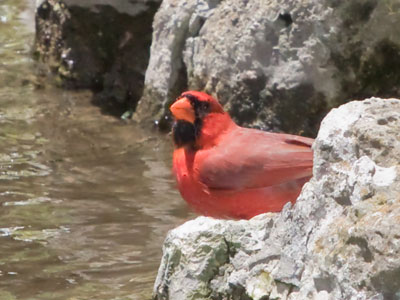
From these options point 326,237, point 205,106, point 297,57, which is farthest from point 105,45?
point 326,237

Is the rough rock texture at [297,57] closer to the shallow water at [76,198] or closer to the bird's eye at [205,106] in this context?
the shallow water at [76,198]

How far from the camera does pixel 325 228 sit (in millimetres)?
2393

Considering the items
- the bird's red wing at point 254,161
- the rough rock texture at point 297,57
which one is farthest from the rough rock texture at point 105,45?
the bird's red wing at point 254,161

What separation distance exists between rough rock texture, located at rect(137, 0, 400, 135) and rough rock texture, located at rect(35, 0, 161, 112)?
157cm

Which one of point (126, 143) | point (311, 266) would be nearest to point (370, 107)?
point (311, 266)

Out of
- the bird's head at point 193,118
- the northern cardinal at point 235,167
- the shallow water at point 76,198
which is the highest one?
the bird's head at point 193,118

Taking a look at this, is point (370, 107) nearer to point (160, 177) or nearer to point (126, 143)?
point (160, 177)

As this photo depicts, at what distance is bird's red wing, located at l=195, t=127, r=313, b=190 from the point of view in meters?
4.41

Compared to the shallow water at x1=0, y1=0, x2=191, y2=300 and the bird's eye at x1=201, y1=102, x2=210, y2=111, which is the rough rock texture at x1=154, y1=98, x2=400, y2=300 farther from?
the bird's eye at x1=201, y1=102, x2=210, y2=111

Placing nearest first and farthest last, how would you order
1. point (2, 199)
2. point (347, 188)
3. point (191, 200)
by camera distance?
point (347, 188) < point (191, 200) < point (2, 199)

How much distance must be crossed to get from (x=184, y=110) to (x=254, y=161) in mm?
481

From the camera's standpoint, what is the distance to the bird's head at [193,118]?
15.6 ft

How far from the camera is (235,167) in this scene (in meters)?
4.50

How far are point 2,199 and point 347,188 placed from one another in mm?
3585
